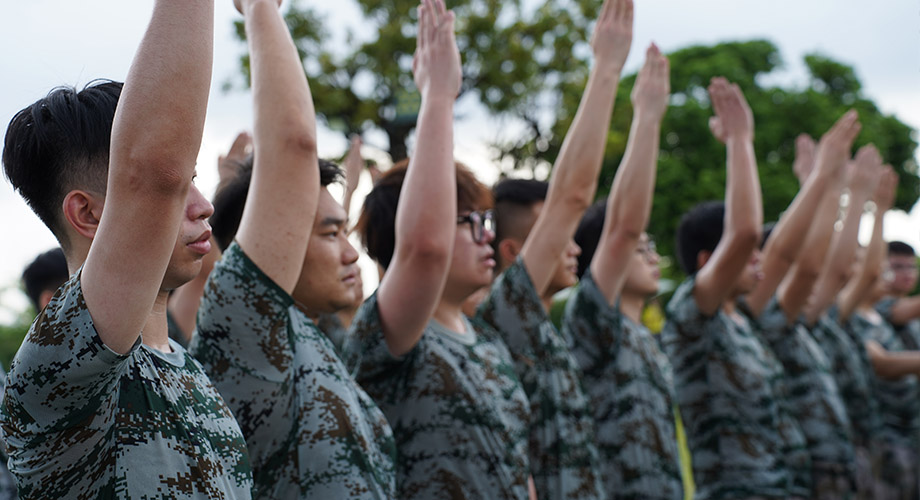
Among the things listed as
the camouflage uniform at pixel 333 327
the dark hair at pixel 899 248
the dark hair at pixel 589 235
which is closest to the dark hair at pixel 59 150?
the camouflage uniform at pixel 333 327

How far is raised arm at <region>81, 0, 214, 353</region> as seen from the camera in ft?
5.60

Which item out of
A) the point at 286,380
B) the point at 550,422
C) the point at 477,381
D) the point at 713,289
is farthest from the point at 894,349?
the point at 286,380

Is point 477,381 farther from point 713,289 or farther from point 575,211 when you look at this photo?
point 713,289

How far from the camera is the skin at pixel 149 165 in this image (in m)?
1.71

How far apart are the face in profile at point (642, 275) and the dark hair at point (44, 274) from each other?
9.81ft

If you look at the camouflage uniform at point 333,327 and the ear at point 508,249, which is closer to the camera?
the camouflage uniform at point 333,327

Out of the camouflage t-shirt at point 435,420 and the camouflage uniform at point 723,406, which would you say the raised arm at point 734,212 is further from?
the camouflage t-shirt at point 435,420

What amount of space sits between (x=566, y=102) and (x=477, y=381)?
1663 centimetres

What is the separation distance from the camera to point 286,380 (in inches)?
105

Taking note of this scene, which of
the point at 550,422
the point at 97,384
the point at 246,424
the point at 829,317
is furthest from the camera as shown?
the point at 829,317

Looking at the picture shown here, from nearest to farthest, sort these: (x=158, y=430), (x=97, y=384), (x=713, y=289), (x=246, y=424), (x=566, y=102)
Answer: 1. (x=97, y=384)
2. (x=158, y=430)
3. (x=246, y=424)
4. (x=713, y=289)
5. (x=566, y=102)

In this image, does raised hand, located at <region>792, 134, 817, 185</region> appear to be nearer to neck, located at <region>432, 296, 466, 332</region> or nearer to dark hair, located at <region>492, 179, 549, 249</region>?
dark hair, located at <region>492, 179, 549, 249</region>

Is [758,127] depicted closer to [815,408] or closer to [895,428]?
[895,428]

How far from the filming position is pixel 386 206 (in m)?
3.98
